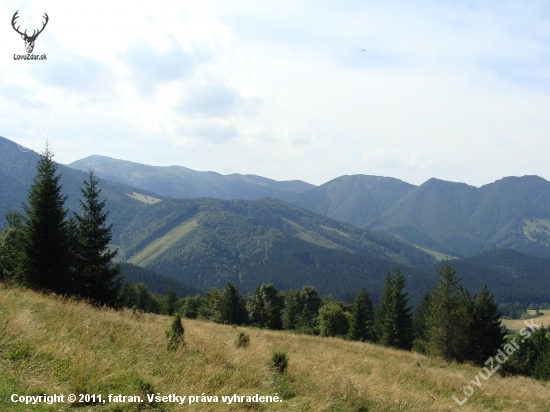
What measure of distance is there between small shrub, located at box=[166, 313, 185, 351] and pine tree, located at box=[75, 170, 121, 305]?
1760cm

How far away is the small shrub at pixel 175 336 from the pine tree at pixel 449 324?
3518 centimetres

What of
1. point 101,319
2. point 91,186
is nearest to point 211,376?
point 101,319

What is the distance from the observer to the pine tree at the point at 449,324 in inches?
1457

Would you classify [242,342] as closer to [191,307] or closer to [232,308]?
[232,308]

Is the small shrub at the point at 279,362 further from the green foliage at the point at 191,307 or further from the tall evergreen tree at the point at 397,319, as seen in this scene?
the green foliage at the point at 191,307

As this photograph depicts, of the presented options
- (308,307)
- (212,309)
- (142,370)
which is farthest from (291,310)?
(142,370)

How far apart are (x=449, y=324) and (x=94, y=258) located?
118 feet

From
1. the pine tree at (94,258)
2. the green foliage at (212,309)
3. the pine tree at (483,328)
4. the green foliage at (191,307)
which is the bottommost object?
the green foliage at (191,307)

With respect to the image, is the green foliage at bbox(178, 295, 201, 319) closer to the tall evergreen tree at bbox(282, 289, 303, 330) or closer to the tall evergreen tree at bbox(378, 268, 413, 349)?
the tall evergreen tree at bbox(282, 289, 303, 330)

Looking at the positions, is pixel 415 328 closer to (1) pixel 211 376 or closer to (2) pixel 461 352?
(2) pixel 461 352

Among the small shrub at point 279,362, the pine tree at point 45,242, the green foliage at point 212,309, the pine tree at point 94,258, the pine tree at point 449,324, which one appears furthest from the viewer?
the green foliage at point 212,309

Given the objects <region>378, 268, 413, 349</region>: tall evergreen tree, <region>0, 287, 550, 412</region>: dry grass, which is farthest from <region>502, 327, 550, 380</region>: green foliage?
<region>0, 287, 550, 412</region>: dry grass

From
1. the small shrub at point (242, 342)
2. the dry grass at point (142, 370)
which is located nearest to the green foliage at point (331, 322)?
the dry grass at point (142, 370)

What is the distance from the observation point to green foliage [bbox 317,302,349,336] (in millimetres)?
65688
